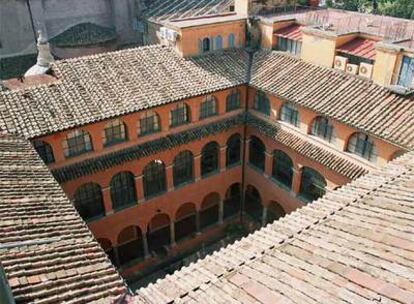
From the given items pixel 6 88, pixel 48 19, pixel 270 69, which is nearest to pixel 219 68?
pixel 270 69

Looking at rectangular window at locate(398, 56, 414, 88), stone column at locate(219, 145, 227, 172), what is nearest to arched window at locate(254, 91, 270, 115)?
stone column at locate(219, 145, 227, 172)

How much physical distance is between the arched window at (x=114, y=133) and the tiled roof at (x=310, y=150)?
8.30 m

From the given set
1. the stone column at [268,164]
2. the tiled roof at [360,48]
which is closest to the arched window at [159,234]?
the stone column at [268,164]

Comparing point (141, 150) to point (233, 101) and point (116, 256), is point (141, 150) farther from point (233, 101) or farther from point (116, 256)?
point (116, 256)

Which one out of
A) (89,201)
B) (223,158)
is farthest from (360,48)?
(89,201)

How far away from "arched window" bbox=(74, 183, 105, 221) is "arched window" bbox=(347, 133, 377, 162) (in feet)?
45.9

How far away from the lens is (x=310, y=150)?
79.0 feet

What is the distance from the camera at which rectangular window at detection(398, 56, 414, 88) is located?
21.2 meters

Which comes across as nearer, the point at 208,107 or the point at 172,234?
the point at 208,107

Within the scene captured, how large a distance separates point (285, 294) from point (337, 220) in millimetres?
3861

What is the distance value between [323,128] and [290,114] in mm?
2397

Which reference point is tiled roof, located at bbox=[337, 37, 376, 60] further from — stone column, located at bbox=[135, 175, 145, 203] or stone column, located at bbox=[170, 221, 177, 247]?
stone column, located at bbox=[170, 221, 177, 247]

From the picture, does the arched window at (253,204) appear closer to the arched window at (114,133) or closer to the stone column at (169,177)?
the stone column at (169,177)

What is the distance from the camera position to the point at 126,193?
25578 millimetres
